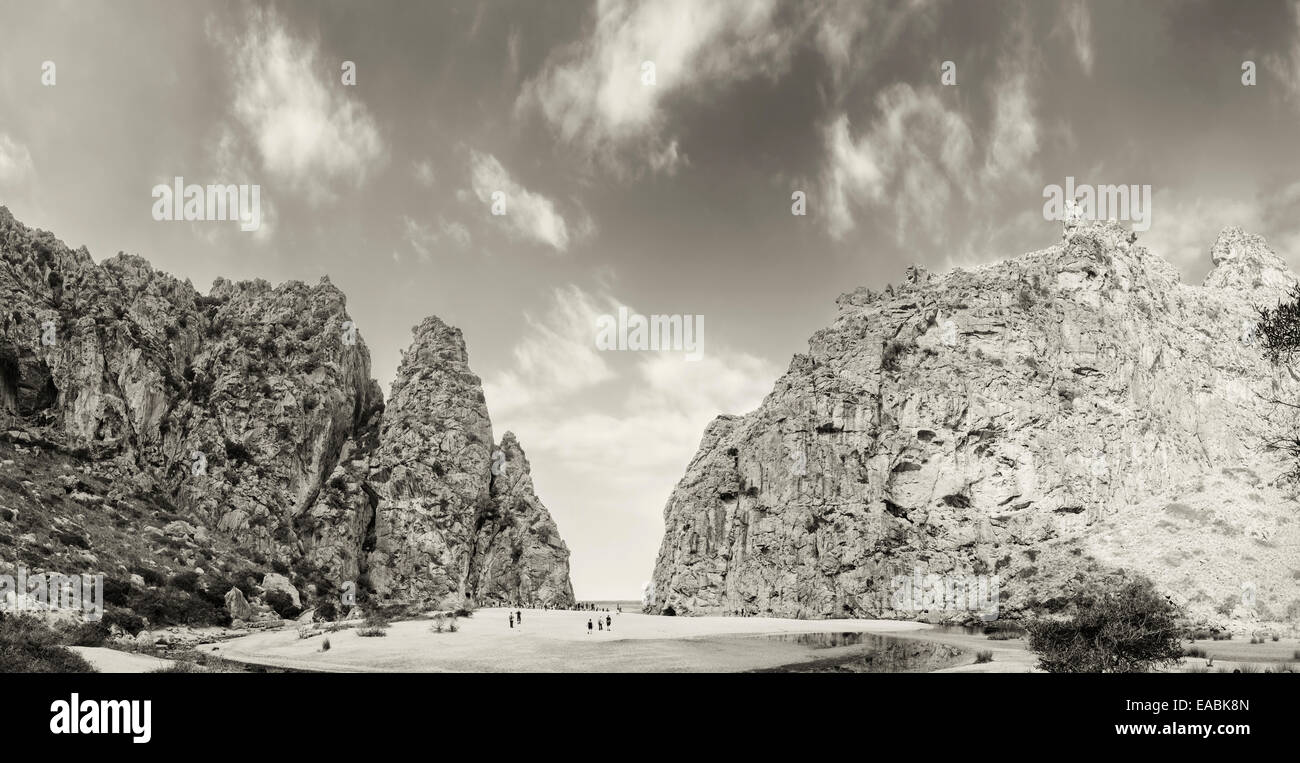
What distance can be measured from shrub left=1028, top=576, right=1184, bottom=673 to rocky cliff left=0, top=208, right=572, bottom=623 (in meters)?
61.0

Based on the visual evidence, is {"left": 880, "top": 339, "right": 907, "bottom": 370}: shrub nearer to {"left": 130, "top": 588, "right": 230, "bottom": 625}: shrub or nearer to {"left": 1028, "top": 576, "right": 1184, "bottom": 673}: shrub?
{"left": 1028, "top": 576, "right": 1184, "bottom": 673}: shrub

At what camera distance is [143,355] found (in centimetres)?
9019

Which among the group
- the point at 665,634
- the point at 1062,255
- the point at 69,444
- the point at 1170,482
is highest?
the point at 1062,255

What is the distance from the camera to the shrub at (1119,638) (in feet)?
81.4

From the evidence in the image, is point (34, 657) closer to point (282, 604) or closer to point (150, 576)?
point (150, 576)

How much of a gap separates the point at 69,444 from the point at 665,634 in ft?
219

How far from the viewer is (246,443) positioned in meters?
97.6

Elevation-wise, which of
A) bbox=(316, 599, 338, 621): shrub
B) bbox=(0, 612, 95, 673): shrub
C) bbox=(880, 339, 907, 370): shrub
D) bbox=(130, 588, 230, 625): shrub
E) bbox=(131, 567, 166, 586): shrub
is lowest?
bbox=(316, 599, 338, 621): shrub

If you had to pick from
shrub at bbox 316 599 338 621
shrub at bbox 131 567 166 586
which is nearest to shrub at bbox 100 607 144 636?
shrub at bbox 131 567 166 586

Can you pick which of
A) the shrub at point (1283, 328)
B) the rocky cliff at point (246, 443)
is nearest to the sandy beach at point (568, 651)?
the shrub at point (1283, 328)

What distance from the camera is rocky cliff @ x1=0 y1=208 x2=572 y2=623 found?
70.1m

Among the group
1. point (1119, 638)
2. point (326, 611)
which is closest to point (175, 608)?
point (326, 611)
